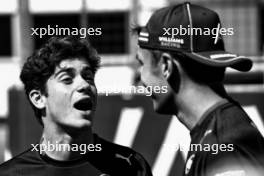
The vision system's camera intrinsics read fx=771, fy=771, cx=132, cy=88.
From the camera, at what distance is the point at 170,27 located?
3121 millimetres

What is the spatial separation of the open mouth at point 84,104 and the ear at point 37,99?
0.75 ft

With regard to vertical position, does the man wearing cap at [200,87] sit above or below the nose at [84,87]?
above

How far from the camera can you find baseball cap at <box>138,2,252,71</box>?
10.1 feet

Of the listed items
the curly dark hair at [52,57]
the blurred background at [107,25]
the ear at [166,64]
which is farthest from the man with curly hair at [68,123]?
the blurred background at [107,25]

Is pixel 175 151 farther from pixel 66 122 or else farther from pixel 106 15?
pixel 106 15

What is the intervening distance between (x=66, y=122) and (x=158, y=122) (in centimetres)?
302

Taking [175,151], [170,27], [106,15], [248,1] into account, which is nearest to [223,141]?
[170,27]

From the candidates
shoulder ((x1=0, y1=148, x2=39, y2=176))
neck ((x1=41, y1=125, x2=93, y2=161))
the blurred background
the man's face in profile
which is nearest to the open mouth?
the man's face in profile

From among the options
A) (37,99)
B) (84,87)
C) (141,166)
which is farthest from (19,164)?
(141,166)

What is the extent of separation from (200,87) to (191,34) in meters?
0.22

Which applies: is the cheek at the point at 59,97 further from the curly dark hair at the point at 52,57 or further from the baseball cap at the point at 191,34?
the baseball cap at the point at 191,34

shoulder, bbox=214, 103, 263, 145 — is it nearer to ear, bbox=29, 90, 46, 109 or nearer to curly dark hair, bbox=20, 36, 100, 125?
curly dark hair, bbox=20, 36, 100, 125

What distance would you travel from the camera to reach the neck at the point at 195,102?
3.05 meters

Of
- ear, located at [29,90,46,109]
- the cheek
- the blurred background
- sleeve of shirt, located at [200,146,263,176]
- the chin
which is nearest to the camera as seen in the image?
sleeve of shirt, located at [200,146,263,176]
